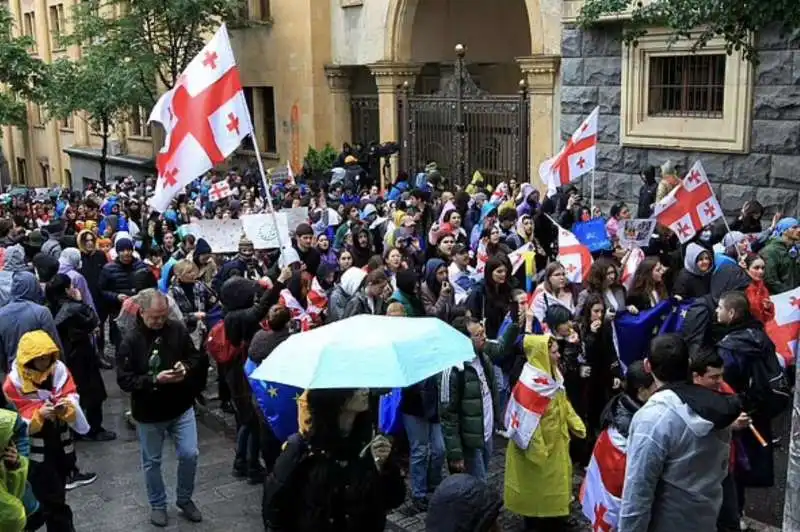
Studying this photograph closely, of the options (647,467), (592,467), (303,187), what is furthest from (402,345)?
(303,187)

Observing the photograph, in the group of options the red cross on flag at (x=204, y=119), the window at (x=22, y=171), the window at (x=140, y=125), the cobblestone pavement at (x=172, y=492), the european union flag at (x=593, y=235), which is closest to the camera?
the cobblestone pavement at (x=172, y=492)

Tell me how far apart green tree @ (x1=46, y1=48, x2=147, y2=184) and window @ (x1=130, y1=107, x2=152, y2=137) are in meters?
3.76

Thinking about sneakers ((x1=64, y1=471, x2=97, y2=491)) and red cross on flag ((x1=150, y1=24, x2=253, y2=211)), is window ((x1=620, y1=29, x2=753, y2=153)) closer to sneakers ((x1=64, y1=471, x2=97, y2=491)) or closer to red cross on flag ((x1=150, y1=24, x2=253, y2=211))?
red cross on flag ((x1=150, y1=24, x2=253, y2=211))

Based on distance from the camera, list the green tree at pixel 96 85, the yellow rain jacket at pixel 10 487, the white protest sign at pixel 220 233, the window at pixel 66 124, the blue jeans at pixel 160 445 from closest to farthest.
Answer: the yellow rain jacket at pixel 10 487, the blue jeans at pixel 160 445, the white protest sign at pixel 220 233, the green tree at pixel 96 85, the window at pixel 66 124

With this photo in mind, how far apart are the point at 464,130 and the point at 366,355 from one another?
16.2 metres

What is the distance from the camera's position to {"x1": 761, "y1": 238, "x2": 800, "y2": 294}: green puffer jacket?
8664 millimetres

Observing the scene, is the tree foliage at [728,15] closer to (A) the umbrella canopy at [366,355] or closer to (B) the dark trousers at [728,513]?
(B) the dark trousers at [728,513]

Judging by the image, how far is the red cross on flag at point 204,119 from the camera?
27.1 ft

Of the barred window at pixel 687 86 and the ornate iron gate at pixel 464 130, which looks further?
the ornate iron gate at pixel 464 130

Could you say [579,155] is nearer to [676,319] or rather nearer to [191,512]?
[676,319]

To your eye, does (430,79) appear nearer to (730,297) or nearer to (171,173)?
(171,173)

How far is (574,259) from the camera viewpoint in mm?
8531

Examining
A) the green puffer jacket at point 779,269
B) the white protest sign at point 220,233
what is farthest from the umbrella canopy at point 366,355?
the white protest sign at point 220,233

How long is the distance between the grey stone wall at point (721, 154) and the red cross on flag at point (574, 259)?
179 inches
